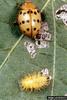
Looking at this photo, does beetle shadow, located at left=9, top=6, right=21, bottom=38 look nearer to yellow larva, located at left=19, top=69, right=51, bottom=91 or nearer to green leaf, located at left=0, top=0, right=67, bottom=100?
green leaf, located at left=0, top=0, right=67, bottom=100

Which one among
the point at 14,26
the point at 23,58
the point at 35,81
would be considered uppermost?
the point at 14,26

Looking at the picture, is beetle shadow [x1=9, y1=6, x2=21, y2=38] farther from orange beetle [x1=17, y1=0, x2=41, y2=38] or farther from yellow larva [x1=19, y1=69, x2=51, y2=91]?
yellow larva [x1=19, y1=69, x2=51, y2=91]

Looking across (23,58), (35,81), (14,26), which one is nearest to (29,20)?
(14,26)

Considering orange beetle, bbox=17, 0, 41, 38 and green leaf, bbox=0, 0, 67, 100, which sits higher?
orange beetle, bbox=17, 0, 41, 38

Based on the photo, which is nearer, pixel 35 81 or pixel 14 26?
pixel 35 81

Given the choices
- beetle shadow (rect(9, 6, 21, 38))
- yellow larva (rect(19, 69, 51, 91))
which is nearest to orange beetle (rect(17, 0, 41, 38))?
beetle shadow (rect(9, 6, 21, 38))

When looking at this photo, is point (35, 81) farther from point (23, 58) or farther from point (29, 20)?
point (29, 20)

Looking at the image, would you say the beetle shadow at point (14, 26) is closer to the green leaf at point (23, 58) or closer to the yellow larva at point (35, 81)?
the green leaf at point (23, 58)
